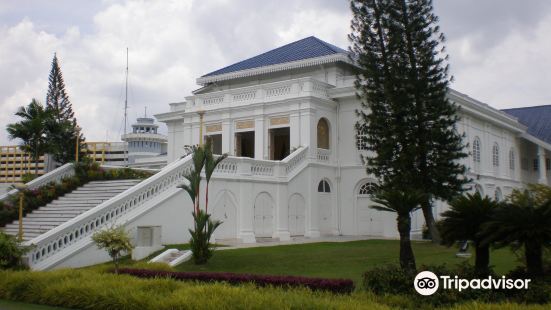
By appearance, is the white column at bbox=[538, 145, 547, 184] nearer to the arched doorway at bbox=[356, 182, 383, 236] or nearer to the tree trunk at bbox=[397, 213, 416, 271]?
the arched doorway at bbox=[356, 182, 383, 236]

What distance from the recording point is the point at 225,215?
21.0 m

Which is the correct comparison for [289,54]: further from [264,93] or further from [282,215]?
[282,215]

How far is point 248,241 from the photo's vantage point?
21031 millimetres

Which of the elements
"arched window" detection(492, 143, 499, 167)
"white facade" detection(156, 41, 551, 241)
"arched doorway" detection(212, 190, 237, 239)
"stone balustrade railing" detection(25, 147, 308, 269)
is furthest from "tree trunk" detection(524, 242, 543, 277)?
"arched window" detection(492, 143, 499, 167)

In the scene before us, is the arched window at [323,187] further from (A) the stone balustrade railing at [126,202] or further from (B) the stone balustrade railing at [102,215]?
(B) the stone balustrade railing at [102,215]

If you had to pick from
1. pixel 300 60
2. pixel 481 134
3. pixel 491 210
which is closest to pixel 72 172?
pixel 300 60

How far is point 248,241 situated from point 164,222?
12.3 ft

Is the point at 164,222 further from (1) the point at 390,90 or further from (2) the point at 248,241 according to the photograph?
(1) the point at 390,90

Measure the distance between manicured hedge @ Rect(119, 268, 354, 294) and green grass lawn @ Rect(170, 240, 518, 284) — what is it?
1866 millimetres

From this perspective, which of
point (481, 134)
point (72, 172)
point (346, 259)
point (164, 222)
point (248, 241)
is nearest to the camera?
point (346, 259)

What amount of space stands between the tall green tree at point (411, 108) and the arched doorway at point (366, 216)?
3.82 meters

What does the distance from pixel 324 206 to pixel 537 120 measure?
2446cm

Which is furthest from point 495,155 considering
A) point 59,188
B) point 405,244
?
point 405,244

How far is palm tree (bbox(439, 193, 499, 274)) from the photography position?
32.0 feet
